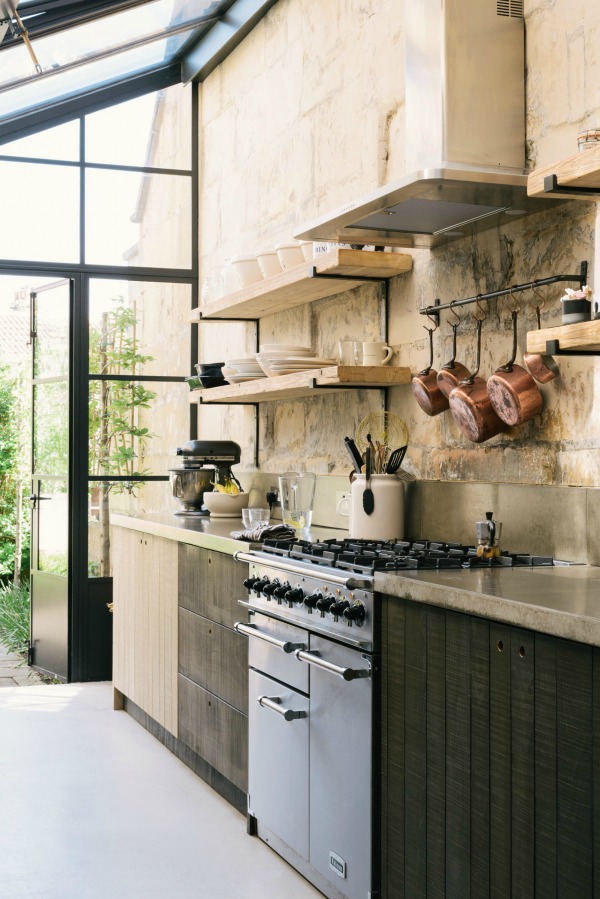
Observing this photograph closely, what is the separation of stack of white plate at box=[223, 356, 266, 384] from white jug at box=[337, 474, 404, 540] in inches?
44.8

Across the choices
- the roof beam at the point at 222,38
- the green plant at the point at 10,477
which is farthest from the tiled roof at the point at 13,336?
the roof beam at the point at 222,38

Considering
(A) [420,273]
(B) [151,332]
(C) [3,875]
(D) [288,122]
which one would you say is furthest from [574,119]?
(B) [151,332]

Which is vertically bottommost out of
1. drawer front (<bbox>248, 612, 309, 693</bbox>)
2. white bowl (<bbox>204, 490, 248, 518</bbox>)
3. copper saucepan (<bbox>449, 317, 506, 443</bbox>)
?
drawer front (<bbox>248, 612, 309, 693</bbox>)

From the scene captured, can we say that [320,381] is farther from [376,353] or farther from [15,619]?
[15,619]

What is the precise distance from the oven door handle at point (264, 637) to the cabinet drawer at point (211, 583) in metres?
0.11

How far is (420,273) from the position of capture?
3.46 m

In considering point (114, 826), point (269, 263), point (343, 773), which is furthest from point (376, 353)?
point (114, 826)

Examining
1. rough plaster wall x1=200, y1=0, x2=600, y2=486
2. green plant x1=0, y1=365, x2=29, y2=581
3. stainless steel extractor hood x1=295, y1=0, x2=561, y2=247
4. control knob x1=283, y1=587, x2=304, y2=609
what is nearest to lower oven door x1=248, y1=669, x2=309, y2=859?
control knob x1=283, y1=587, x2=304, y2=609

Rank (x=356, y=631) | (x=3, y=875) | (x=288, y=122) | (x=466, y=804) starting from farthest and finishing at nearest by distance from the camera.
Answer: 1. (x=288, y=122)
2. (x=3, y=875)
3. (x=356, y=631)
4. (x=466, y=804)

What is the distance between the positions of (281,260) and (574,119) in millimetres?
1504

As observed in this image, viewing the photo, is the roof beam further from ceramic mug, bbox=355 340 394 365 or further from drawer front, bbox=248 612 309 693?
drawer front, bbox=248 612 309 693

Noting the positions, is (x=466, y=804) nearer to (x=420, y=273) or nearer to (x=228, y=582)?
(x=228, y=582)

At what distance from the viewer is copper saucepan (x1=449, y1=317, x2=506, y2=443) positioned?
2908mm

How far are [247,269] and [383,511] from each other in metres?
1.45
